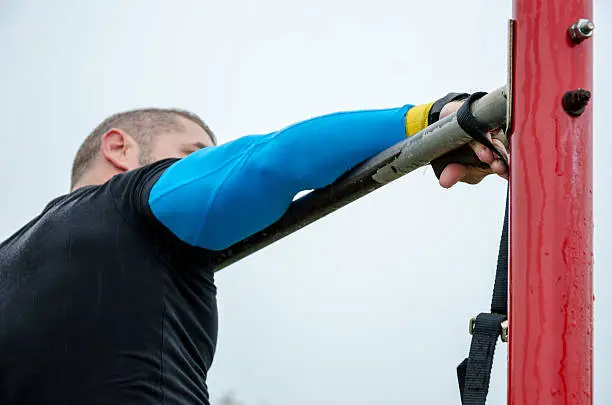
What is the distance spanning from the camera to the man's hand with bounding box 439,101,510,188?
1.62m

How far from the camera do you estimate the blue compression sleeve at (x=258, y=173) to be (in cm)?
198

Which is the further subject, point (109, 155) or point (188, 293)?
point (109, 155)

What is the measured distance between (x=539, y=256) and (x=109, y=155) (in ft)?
5.65

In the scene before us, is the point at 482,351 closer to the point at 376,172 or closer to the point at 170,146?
the point at 376,172

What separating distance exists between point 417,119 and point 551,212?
660mm

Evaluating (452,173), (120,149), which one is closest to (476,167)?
(452,173)

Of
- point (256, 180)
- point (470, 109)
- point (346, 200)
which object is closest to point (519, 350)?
point (470, 109)

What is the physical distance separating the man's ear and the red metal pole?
1596 mm

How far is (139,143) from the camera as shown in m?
2.78

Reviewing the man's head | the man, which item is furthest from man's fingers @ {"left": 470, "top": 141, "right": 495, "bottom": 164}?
the man's head

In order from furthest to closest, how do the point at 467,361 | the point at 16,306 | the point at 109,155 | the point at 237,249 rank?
the point at 109,155, the point at 237,249, the point at 16,306, the point at 467,361

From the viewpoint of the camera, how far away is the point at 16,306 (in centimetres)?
219

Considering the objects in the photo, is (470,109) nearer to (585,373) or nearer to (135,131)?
(585,373)

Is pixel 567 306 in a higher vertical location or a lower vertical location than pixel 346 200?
lower
